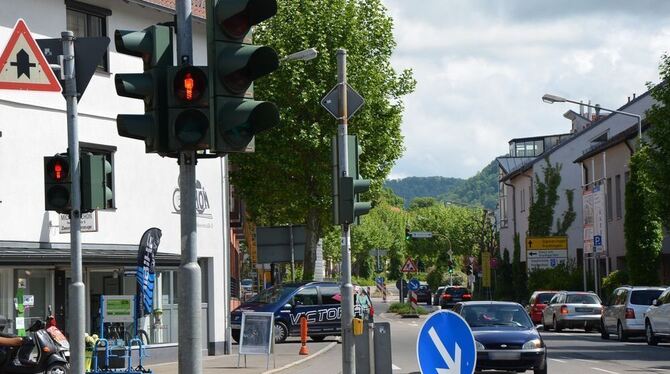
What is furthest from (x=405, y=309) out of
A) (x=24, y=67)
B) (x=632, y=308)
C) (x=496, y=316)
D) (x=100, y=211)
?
(x=24, y=67)

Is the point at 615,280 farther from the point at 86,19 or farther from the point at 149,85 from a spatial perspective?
the point at 149,85

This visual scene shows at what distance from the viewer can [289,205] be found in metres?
48.8

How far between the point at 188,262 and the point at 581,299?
35717 millimetres

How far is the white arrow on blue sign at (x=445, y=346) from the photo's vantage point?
9.92m

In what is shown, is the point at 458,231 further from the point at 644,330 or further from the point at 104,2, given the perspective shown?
the point at 104,2

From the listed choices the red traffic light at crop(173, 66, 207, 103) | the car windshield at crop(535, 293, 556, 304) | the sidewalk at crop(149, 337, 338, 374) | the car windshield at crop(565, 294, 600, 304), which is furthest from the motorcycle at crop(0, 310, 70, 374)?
the car windshield at crop(535, 293, 556, 304)

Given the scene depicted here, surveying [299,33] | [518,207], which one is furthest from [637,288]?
[518,207]

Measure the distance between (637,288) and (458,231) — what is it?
92.2 m

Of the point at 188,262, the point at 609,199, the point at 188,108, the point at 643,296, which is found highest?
the point at 609,199

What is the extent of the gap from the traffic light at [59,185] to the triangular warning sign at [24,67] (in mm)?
1205

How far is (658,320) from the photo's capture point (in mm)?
32375

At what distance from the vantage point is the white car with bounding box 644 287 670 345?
31.6m

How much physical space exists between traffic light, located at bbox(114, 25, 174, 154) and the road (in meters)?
14.5

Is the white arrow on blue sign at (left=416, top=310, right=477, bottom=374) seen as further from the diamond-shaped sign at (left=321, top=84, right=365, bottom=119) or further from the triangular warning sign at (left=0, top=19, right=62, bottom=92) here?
the diamond-shaped sign at (left=321, top=84, right=365, bottom=119)
